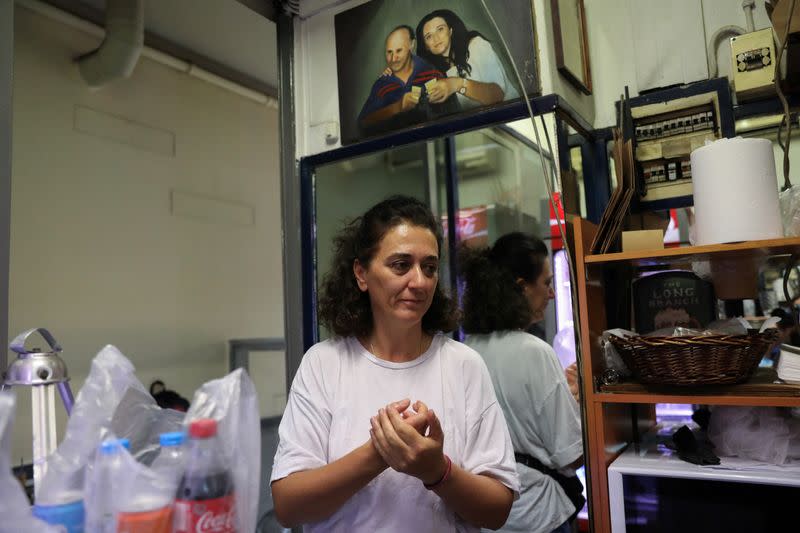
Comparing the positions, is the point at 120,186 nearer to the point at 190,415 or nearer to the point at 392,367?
the point at 392,367

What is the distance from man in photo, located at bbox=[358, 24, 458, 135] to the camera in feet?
7.07

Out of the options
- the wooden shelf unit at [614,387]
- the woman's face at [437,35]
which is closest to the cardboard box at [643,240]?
the wooden shelf unit at [614,387]

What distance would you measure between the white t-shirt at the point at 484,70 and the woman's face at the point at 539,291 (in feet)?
2.05

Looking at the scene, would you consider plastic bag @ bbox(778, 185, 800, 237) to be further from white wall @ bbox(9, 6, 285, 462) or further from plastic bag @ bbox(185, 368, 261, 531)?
white wall @ bbox(9, 6, 285, 462)

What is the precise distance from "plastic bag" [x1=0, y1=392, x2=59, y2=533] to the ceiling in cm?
285

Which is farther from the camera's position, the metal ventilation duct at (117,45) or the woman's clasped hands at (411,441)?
the metal ventilation duct at (117,45)

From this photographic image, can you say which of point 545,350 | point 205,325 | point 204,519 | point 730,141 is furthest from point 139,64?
point 204,519

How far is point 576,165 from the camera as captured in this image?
2152 mm

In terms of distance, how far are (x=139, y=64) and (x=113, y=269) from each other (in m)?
1.41

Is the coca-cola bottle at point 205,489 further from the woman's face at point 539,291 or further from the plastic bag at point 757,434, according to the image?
the woman's face at point 539,291

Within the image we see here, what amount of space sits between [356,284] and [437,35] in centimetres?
111

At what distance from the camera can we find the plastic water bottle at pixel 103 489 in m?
0.67

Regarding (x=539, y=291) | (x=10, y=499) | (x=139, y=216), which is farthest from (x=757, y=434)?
(x=139, y=216)

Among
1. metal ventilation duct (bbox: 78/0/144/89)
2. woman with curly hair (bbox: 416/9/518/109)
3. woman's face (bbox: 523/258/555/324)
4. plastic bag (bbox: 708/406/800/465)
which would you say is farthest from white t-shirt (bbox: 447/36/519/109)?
metal ventilation duct (bbox: 78/0/144/89)
